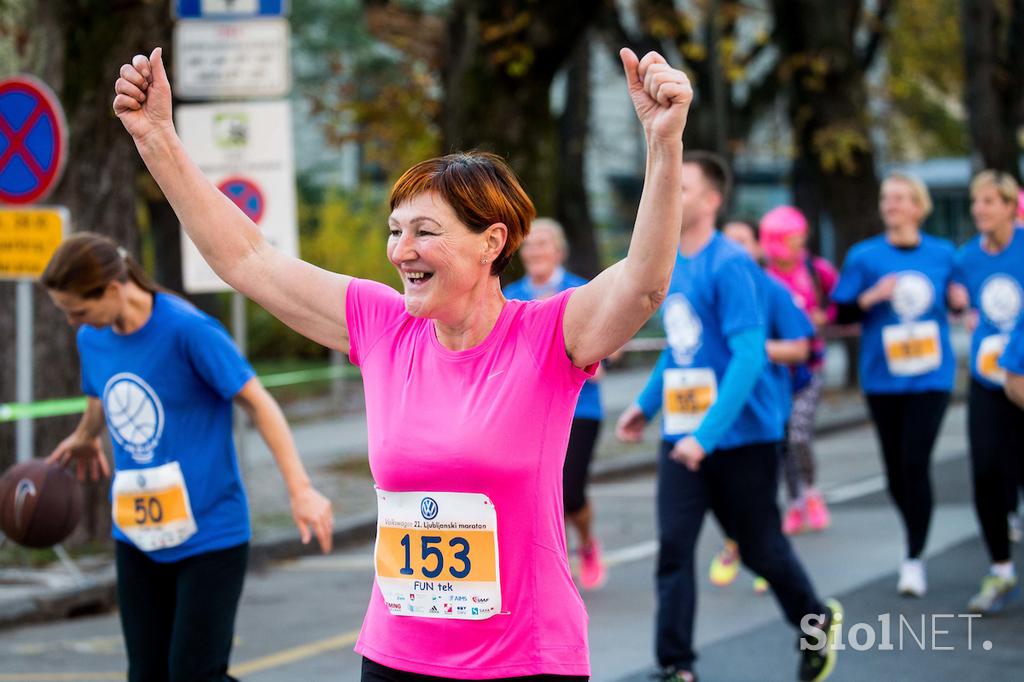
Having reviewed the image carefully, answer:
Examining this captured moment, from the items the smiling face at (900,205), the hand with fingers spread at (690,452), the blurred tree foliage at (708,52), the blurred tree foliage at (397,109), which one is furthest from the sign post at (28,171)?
the blurred tree foliage at (708,52)

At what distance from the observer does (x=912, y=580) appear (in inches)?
313

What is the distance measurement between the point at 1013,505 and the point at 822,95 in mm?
14096

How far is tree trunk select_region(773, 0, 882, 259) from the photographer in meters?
21.3

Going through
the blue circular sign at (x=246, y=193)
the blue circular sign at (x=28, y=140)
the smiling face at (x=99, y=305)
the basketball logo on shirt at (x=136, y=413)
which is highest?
the blue circular sign at (x=28, y=140)

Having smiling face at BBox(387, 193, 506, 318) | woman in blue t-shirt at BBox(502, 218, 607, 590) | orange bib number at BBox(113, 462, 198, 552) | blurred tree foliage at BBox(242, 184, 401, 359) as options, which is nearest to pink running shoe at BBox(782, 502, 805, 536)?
woman in blue t-shirt at BBox(502, 218, 607, 590)

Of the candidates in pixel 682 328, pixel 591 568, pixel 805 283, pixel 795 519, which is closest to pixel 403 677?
pixel 682 328

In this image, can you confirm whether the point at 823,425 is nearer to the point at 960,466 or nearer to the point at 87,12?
the point at 960,466

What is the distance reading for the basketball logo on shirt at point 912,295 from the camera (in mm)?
8330

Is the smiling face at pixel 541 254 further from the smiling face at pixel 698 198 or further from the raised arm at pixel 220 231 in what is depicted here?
the raised arm at pixel 220 231

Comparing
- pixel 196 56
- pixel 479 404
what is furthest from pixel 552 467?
pixel 196 56

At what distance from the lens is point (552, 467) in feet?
10.7

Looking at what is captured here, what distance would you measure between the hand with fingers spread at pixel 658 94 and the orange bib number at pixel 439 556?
0.83 m

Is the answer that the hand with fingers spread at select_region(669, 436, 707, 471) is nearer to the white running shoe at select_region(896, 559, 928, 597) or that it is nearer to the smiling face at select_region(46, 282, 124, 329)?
the smiling face at select_region(46, 282, 124, 329)

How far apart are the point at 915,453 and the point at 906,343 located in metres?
0.57
